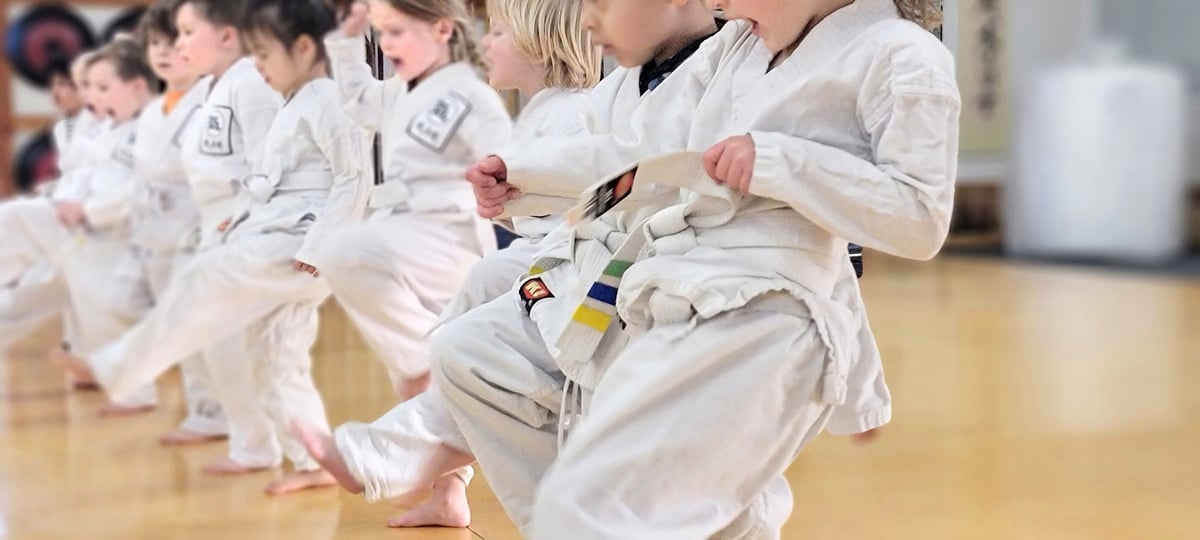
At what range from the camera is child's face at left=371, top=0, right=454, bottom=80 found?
1.83 metres

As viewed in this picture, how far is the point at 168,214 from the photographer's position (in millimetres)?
2887

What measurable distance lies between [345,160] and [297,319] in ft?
1.28

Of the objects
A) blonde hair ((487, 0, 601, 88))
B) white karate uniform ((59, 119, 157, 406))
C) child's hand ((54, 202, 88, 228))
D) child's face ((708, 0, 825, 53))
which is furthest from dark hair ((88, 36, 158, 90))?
child's face ((708, 0, 825, 53))

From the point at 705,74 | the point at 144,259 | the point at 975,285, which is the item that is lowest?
the point at 975,285

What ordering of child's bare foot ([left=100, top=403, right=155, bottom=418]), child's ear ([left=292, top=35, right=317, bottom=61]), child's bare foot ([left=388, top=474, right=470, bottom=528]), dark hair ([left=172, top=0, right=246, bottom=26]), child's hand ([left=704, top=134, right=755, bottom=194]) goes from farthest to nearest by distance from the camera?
1. child's bare foot ([left=100, top=403, right=155, bottom=418])
2. dark hair ([left=172, top=0, right=246, bottom=26])
3. child's ear ([left=292, top=35, right=317, bottom=61])
4. child's bare foot ([left=388, top=474, right=470, bottom=528])
5. child's hand ([left=704, top=134, right=755, bottom=194])

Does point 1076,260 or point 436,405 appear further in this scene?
point 1076,260

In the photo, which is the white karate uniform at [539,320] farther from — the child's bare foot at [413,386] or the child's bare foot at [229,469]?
the child's bare foot at [229,469]

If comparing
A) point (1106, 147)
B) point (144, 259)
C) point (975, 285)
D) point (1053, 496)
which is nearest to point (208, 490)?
point (144, 259)

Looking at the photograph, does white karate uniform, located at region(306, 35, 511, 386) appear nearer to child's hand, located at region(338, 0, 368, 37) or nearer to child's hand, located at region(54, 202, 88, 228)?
child's hand, located at region(338, 0, 368, 37)

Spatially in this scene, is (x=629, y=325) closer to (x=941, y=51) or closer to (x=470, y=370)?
(x=470, y=370)

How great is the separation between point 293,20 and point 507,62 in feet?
1.68

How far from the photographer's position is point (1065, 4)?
30.1 feet

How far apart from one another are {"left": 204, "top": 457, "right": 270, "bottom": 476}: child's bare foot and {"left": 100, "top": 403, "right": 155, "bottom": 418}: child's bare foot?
2.94 ft

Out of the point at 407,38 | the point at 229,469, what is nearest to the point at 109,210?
the point at 229,469
